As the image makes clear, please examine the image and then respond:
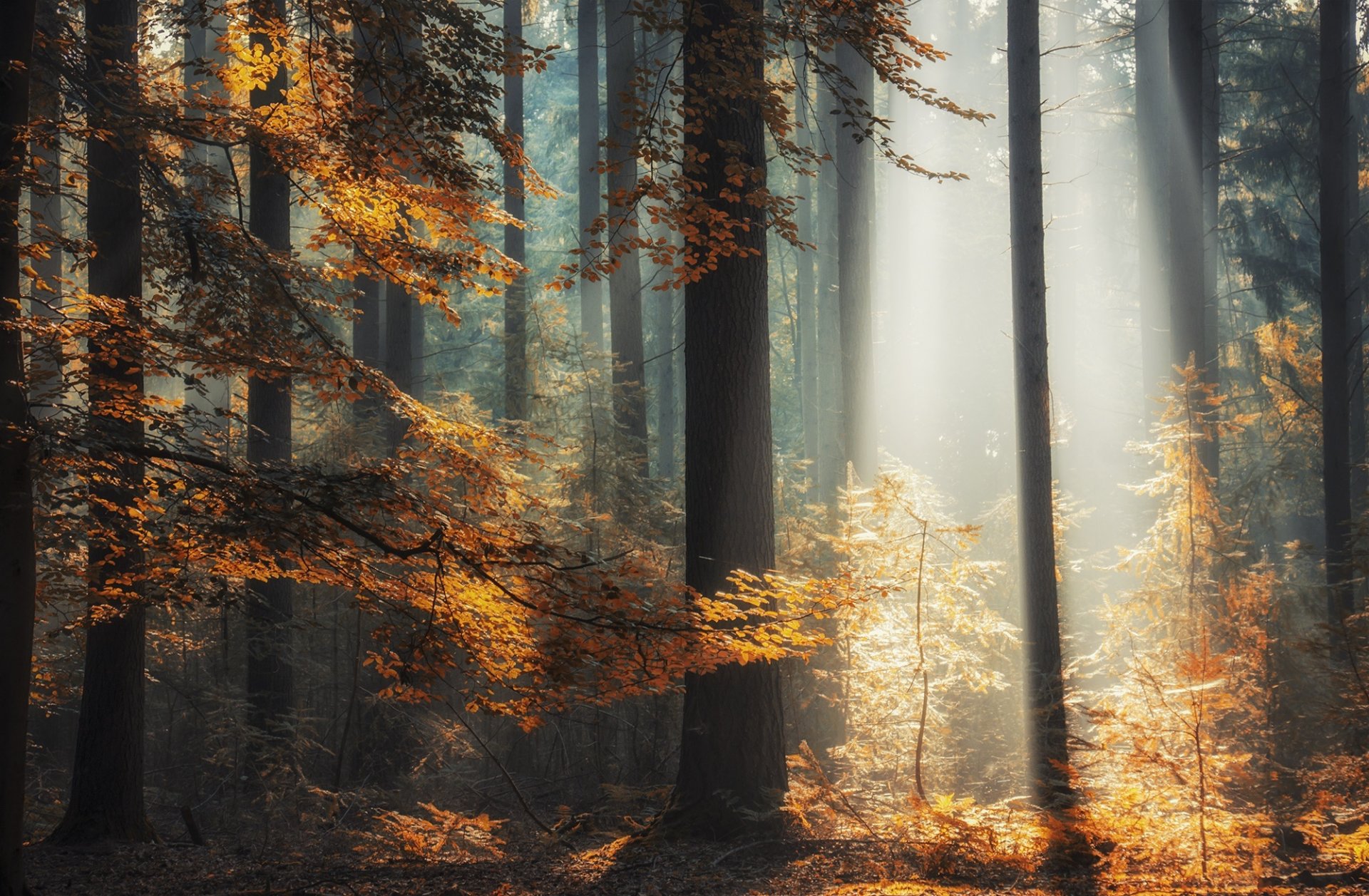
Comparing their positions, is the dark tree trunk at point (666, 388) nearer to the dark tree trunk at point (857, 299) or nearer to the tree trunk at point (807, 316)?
the tree trunk at point (807, 316)

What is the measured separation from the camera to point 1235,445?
19.3 metres

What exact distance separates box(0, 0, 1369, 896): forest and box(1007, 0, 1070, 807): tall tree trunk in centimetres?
6

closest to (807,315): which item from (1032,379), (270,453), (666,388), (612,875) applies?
(666,388)

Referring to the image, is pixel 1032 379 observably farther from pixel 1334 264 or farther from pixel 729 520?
pixel 1334 264

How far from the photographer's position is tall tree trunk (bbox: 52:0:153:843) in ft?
21.7

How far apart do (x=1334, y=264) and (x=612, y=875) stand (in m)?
12.2

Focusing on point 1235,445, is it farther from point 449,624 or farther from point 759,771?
point 449,624

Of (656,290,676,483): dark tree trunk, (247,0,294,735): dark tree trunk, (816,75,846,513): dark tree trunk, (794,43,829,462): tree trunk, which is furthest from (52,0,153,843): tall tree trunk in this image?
(794,43,829,462): tree trunk

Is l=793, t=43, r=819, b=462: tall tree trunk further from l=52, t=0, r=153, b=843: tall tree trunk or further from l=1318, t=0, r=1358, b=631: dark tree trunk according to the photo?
l=52, t=0, r=153, b=843: tall tree trunk

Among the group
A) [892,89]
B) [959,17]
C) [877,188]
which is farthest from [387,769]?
[959,17]

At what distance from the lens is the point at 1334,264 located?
12906 mm

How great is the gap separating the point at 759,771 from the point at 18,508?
5.19 meters

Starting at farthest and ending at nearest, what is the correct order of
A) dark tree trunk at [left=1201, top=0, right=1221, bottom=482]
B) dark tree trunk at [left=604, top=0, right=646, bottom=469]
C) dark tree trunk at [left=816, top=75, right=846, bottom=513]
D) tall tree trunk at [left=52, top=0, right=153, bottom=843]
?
dark tree trunk at [left=816, top=75, right=846, bottom=513] → dark tree trunk at [left=604, top=0, right=646, bottom=469] → dark tree trunk at [left=1201, top=0, right=1221, bottom=482] → tall tree trunk at [left=52, top=0, right=153, bottom=843]

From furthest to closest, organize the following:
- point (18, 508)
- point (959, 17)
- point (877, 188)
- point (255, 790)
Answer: point (959, 17)
point (877, 188)
point (255, 790)
point (18, 508)
